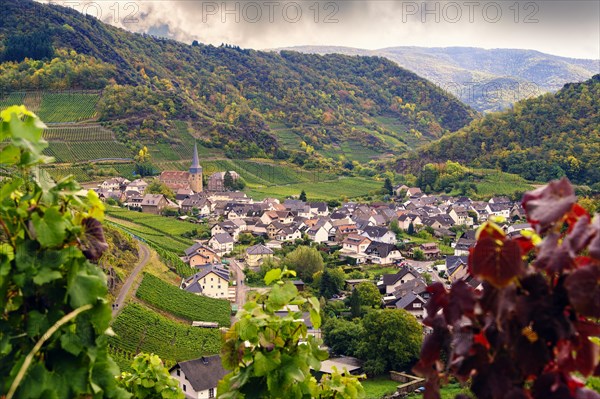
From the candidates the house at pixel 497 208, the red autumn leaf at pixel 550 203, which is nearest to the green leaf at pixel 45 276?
the red autumn leaf at pixel 550 203

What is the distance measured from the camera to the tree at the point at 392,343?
22.3 m

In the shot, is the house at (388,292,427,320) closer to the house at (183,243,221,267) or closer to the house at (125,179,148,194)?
the house at (183,243,221,267)

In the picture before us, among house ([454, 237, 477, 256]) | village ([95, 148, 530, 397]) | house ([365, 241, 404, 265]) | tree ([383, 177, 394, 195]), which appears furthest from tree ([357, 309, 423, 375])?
tree ([383, 177, 394, 195])

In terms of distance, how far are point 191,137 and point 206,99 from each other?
3399cm

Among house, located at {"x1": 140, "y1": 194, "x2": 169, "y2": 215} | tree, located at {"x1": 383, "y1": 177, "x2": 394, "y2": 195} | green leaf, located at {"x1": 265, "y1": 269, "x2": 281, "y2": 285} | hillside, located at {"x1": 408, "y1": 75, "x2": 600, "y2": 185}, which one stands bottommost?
tree, located at {"x1": 383, "y1": 177, "x2": 394, "y2": 195}

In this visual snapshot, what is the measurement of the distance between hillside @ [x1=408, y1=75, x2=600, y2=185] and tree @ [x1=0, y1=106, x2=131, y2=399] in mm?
64529

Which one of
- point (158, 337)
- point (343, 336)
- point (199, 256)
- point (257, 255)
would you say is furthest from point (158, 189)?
point (343, 336)

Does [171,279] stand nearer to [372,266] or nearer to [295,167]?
[372,266]

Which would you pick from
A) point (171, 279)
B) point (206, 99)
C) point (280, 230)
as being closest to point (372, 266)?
point (280, 230)

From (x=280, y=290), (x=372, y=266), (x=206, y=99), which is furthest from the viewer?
(x=206, y=99)

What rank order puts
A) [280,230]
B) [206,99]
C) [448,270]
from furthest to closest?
1. [206,99]
2. [280,230]
3. [448,270]

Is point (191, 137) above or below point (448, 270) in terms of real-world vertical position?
above

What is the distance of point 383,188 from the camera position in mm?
64625

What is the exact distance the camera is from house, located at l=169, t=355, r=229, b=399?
18609mm
